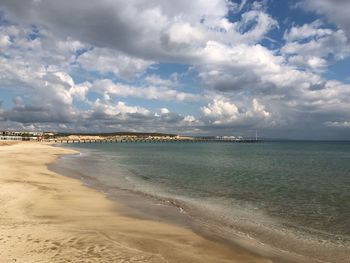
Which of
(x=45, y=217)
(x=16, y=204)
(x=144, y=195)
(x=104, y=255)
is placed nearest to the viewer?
(x=104, y=255)

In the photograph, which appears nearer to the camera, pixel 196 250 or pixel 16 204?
pixel 196 250

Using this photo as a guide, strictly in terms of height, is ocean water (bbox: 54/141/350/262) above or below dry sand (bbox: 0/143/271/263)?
below

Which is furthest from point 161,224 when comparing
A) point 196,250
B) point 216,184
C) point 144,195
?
point 216,184

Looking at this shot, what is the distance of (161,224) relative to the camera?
52.6 ft

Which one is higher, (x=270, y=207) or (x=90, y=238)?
(x=90, y=238)

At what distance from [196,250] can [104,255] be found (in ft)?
10.6

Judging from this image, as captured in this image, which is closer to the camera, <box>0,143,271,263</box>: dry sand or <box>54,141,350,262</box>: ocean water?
<box>0,143,271,263</box>: dry sand

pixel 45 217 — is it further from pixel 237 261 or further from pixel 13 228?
pixel 237 261

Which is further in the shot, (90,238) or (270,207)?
(270,207)

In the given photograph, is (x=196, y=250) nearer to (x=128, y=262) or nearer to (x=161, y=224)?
(x=128, y=262)

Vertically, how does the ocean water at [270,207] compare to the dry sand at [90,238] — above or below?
below

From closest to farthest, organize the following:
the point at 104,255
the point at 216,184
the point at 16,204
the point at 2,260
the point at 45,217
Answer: the point at 2,260 < the point at 104,255 < the point at 45,217 < the point at 16,204 < the point at 216,184

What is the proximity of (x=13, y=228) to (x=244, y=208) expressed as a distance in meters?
12.9

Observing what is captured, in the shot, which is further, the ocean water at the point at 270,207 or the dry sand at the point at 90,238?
the ocean water at the point at 270,207
